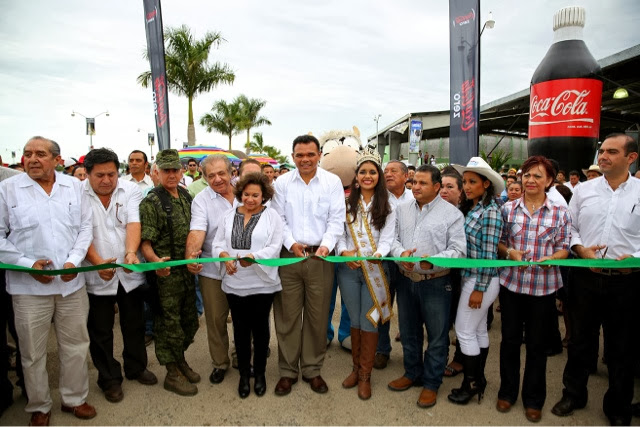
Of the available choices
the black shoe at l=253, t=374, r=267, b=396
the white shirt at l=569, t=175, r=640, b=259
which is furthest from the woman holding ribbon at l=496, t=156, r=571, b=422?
the black shoe at l=253, t=374, r=267, b=396

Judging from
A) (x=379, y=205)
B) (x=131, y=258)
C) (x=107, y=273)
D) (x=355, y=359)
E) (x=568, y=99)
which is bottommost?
(x=355, y=359)

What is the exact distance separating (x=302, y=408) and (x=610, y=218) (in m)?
2.94

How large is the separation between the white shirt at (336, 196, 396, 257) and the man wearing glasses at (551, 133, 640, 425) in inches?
58.1

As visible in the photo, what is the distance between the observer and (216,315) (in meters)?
3.48

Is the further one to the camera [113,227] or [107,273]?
[113,227]

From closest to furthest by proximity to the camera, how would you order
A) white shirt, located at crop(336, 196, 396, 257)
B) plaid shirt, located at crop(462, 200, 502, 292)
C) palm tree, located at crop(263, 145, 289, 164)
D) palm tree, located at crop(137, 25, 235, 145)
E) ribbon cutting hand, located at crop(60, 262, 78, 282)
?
ribbon cutting hand, located at crop(60, 262, 78, 282)
plaid shirt, located at crop(462, 200, 502, 292)
white shirt, located at crop(336, 196, 396, 257)
palm tree, located at crop(137, 25, 235, 145)
palm tree, located at crop(263, 145, 289, 164)

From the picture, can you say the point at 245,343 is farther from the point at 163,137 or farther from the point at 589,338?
the point at 163,137

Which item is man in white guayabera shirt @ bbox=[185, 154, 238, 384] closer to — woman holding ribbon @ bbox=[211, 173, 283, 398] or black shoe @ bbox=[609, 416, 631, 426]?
woman holding ribbon @ bbox=[211, 173, 283, 398]

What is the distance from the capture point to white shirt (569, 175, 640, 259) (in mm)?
2873

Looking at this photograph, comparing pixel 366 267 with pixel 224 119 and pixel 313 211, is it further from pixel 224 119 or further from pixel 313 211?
pixel 224 119

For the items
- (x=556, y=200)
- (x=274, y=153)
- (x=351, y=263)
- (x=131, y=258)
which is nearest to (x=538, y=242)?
(x=556, y=200)

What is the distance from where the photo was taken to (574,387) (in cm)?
311

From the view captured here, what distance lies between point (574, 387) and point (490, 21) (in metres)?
11.2

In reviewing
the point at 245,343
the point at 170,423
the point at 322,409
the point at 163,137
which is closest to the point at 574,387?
the point at 322,409
